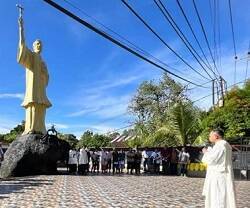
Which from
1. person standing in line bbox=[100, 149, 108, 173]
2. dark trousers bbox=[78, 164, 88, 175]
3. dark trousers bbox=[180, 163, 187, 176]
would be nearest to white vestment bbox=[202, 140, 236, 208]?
dark trousers bbox=[78, 164, 88, 175]

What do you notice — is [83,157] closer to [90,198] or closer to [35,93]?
[35,93]

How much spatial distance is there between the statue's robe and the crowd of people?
8.43 ft

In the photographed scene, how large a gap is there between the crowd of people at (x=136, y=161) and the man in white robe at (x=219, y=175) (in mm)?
18462

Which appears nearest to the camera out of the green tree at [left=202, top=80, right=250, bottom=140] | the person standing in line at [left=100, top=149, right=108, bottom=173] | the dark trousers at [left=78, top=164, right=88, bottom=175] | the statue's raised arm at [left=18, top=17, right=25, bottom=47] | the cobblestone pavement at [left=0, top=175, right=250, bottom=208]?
the cobblestone pavement at [left=0, top=175, right=250, bottom=208]

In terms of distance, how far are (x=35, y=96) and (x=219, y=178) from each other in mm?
18102

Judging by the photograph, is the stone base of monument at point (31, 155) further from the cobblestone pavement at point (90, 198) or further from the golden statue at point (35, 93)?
the cobblestone pavement at point (90, 198)

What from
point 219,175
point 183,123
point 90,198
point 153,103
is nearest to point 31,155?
point 90,198

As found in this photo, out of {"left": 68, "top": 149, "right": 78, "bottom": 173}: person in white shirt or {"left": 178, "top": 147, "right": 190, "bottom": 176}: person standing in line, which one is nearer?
{"left": 68, "top": 149, "right": 78, "bottom": 173}: person in white shirt

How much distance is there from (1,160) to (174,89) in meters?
30.6

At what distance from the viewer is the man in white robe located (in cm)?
1016

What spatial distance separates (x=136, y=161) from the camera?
30.2 m

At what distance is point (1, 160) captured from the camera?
26.5 metres

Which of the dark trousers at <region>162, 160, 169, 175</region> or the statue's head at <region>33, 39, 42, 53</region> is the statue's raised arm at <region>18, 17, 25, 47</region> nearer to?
the statue's head at <region>33, 39, 42, 53</region>

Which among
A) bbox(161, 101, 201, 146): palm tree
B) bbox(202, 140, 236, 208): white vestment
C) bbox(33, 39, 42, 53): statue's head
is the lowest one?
bbox(202, 140, 236, 208): white vestment
